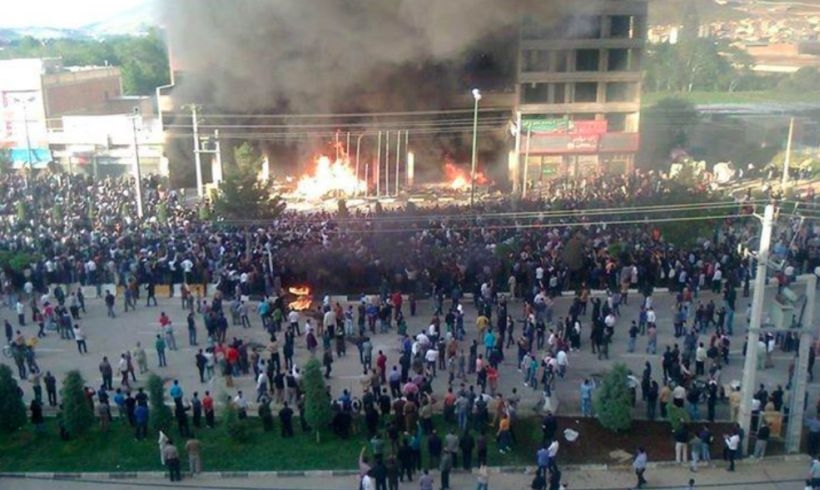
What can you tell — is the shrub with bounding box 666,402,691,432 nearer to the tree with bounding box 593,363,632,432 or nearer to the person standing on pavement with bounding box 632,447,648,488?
the tree with bounding box 593,363,632,432

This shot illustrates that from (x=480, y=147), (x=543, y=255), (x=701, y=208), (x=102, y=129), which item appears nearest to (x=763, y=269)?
(x=543, y=255)

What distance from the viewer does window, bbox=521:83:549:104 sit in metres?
31.8

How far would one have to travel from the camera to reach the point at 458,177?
32.3 m

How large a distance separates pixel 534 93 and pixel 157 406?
2361cm

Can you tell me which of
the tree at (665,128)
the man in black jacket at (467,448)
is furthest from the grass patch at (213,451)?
the tree at (665,128)

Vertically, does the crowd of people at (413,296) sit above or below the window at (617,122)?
below

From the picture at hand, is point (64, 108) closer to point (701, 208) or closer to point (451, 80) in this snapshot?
point (451, 80)

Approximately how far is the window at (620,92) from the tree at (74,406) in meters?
25.4

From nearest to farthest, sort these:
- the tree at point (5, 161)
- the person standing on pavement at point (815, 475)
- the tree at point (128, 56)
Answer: the person standing on pavement at point (815, 475), the tree at point (5, 161), the tree at point (128, 56)

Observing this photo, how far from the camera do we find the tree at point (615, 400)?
437 inches

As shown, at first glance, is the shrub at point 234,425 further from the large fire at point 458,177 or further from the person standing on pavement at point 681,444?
the large fire at point 458,177

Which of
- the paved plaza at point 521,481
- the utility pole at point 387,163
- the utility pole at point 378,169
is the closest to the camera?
the paved plaza at point 521,481

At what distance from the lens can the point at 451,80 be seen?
33.6 meters

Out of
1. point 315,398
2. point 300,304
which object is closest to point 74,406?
point 315,398
